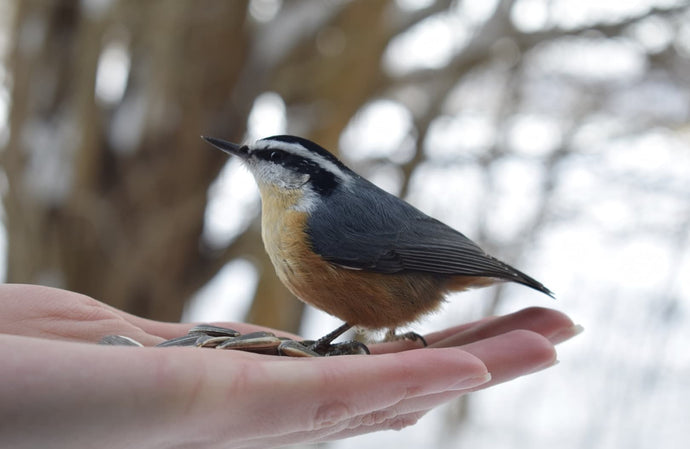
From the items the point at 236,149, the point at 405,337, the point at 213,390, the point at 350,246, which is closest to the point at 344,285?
the point at 350,246

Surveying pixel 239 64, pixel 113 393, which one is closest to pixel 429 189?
pixel 239 64

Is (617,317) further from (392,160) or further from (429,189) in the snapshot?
(392,160)

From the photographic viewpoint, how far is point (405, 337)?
1.46 metres

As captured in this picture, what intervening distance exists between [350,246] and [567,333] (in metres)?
0.47

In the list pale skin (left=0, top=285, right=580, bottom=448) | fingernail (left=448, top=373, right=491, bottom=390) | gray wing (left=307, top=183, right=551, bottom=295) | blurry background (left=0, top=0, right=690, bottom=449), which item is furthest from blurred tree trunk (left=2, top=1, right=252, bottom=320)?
fingernail (left=448, top=373, right=491, bottom=390)

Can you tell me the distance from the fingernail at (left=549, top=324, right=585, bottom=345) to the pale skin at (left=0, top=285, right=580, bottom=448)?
169mm

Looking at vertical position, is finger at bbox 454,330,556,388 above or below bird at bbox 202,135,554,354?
below

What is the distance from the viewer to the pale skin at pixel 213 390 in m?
0.66

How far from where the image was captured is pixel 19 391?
2.11 feet

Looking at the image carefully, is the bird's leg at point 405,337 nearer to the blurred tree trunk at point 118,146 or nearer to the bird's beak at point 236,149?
the bird's beak at point 236,149

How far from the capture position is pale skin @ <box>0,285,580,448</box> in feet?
2.17

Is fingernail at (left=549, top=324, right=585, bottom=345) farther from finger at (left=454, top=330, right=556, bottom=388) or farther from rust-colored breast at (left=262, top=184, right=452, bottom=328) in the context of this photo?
rust-colored breast at (left=262, top=184, right=452, bottom=328)

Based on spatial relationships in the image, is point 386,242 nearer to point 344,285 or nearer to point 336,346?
point 344,285

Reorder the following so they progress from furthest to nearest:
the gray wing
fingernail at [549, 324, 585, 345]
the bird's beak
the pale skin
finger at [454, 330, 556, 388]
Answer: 1. the bird's beak
2. the gray wing
3. fingernail at [549, 324, 585, 345]
4. finger at [454, 330, 556, 388]
5. the pale skin
